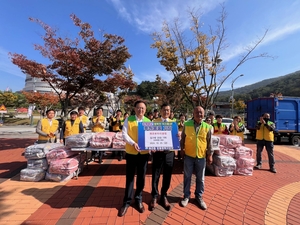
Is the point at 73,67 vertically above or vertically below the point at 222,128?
above

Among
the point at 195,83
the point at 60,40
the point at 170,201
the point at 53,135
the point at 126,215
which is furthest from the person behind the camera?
the point at 195,83

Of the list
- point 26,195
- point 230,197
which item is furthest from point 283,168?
point 26,195

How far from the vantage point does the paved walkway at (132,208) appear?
2.45m

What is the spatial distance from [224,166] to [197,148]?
1883mm

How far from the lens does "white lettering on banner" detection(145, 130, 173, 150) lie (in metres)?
2.47

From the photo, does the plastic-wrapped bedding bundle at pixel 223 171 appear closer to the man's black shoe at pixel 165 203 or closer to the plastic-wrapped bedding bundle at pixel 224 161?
the plastic-wrapped bedding bundle at pixel 224 161

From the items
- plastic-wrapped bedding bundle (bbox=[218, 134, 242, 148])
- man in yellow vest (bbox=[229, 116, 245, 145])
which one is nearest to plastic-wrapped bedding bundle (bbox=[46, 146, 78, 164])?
plastic-wrapped bedding bundle (bbox=[218, 134, 242, 148])

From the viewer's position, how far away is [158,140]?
254cm

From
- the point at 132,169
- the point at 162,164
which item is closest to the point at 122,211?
the point at 132,169

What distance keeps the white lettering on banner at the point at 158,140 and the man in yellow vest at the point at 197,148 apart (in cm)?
40

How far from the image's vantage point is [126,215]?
2.50 m

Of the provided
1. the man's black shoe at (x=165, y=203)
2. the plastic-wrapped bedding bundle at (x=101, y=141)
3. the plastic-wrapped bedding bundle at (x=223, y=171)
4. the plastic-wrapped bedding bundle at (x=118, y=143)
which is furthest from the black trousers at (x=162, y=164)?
the plastic-wrapped bedding bundle at (x=223, y=171)

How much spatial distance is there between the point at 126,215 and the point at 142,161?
83 centimetres

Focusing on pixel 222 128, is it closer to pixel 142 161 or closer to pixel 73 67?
pixel 142 161
